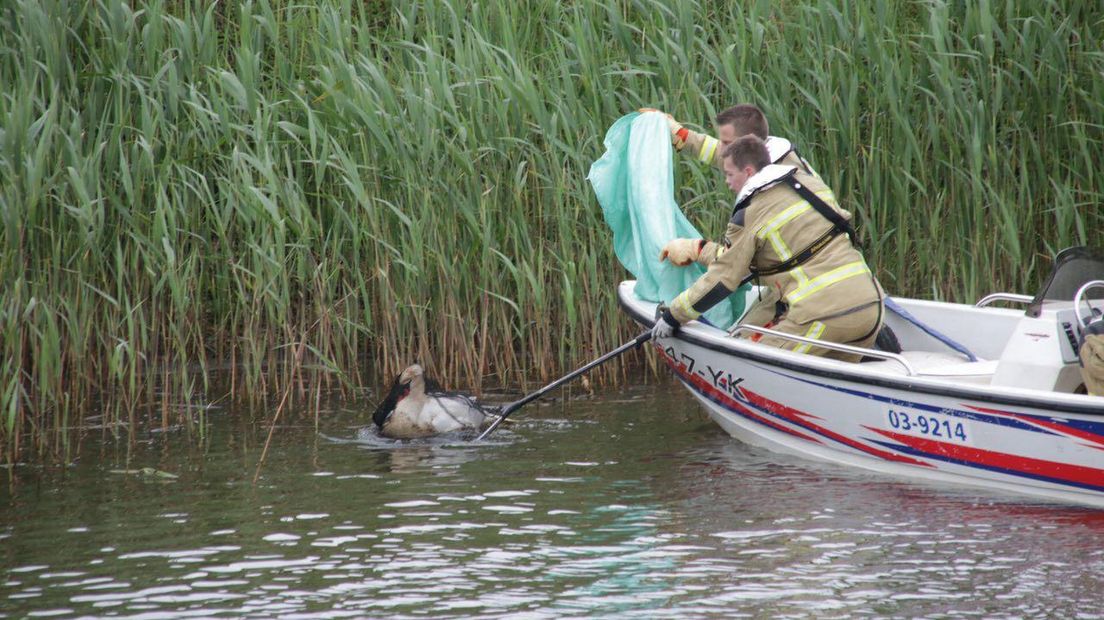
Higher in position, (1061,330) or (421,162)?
(421,162)

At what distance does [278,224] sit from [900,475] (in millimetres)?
3377

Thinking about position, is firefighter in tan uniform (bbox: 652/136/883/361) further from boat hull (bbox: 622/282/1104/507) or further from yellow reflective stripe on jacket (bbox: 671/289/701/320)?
boat hull (bbox: 622/282/1104/507)

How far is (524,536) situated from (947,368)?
221 centimetres

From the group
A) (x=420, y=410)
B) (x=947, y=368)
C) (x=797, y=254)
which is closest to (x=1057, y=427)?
(x=947, y=368)

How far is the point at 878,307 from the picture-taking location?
6516mm

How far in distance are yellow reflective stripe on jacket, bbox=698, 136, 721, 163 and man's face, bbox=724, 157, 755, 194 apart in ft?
2.22

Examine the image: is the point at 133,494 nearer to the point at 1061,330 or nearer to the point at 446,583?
the point at 446,583

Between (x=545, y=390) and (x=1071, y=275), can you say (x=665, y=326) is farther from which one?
(x=1071, y=275)

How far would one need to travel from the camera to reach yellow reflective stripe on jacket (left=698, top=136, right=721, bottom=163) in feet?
23.9

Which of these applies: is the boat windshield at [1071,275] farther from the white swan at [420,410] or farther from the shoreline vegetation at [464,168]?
the white swan at [420,410]

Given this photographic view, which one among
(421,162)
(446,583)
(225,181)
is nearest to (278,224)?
(225,181)

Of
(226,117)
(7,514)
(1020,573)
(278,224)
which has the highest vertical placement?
(226,117)

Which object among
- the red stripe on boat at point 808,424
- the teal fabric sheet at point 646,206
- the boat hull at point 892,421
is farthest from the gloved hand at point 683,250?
the red stripe on boat at point 808,424

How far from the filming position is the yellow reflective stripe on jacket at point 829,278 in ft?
21.1
